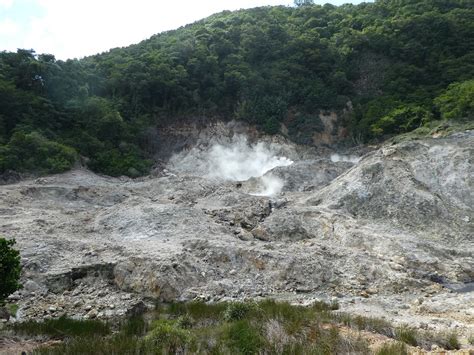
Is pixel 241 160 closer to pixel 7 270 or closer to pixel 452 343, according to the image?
pixel 7 270

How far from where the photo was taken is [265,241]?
1780 centimetres

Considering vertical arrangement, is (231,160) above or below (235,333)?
above

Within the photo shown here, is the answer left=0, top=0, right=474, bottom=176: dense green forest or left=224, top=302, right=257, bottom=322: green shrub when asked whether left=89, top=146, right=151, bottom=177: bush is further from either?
left=224, top=302, right=257, bottom=322: green shrub

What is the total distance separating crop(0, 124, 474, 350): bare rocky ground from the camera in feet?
42.9

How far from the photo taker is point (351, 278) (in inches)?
577

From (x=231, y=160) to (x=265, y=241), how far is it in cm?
1885

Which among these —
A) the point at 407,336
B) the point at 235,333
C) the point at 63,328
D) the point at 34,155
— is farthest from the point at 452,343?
the point at 34,155

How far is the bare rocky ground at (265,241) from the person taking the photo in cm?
1306

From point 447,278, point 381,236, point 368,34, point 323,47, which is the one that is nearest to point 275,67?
point 323,47

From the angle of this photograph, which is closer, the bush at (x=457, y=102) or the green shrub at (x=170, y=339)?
the green shrub at (x=170, y=339)

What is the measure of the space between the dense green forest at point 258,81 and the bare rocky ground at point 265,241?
8.34m

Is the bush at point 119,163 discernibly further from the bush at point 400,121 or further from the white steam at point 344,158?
the bush at point 400,121

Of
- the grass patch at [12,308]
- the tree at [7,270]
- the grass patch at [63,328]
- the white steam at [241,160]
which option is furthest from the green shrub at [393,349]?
the white steam at [241,160]

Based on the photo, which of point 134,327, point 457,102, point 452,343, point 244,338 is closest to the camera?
point 244,338
